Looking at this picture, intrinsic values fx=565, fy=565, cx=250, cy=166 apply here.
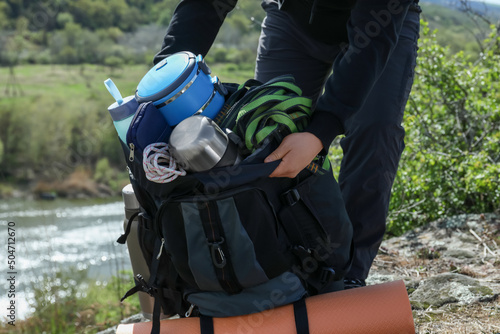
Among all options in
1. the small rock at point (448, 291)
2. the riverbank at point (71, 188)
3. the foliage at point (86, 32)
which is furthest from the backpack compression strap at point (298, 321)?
the foliage at point (86, 32)

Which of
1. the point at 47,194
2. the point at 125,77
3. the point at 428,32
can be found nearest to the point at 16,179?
the point at 47,194

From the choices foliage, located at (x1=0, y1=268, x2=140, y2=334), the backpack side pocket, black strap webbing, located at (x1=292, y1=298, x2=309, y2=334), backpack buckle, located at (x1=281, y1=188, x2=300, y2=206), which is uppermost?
backpack buckle, located at (x1=281, y1=188, x2=300, y2=206)

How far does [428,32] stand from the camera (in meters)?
Result: 4.44

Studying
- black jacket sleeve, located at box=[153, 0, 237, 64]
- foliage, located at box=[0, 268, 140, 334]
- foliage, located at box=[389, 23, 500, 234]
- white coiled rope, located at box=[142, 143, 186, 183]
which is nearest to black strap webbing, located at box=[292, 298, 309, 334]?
white coiled rope, located at box=[142, 143, 186, 183]

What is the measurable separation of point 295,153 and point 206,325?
0.58 m

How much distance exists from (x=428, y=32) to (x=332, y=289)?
3169mm

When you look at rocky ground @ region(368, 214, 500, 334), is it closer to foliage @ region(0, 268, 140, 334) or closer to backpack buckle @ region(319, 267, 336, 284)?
backpack buckle @ region(319, 267, 336, 284)

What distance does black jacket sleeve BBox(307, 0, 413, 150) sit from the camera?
1.63m

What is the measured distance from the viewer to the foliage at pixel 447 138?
3939mm

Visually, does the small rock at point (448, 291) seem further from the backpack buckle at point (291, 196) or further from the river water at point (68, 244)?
the river water at point (68, 244)

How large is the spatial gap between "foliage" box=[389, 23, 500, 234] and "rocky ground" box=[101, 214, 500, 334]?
472 millimetres

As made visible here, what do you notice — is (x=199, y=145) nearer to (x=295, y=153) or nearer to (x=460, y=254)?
(x=295, y=153)

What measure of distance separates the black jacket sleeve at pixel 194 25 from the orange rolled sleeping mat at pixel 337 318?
951 mm

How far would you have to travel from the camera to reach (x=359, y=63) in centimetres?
164
